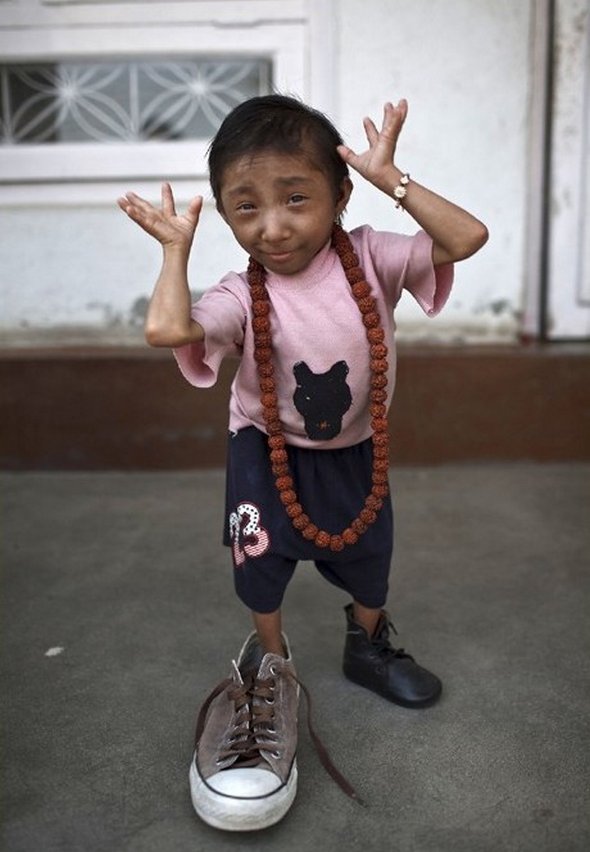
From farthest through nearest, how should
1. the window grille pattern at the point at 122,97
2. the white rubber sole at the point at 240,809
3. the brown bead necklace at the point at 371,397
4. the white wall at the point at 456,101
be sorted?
the window grille pattern at the point at 122,97, the white wall at the point at 456,101, the brown bead necklace at the point at 371,397, the white rubber sole at the point at 240,809

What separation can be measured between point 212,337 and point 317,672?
2.60 ft

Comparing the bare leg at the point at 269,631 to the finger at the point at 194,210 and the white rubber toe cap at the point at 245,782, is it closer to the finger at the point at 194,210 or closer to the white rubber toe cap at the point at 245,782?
the white rubber toe cap at the point at 245,782

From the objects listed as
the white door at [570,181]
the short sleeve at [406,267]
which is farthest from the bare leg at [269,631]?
the white door at [570,181]

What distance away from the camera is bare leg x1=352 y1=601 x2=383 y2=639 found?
6.27 feet

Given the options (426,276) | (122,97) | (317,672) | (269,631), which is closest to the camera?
(426,276)

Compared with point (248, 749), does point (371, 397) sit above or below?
above

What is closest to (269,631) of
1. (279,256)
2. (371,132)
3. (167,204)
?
(279,256)

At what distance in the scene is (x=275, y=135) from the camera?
1.54m

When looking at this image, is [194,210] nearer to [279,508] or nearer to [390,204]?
[279,508]

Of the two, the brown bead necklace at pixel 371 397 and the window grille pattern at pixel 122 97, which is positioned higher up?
the window grille pattern at pixel 122 97

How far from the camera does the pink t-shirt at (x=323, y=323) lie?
1.65 metres

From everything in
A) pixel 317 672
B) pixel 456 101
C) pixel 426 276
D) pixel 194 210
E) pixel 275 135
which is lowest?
pixel 317 672

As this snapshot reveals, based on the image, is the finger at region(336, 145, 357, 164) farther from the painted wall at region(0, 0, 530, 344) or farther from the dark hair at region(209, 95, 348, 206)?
the painted wall at region(0, 0, 530, 344)

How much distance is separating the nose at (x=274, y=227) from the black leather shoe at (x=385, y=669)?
816 mm
